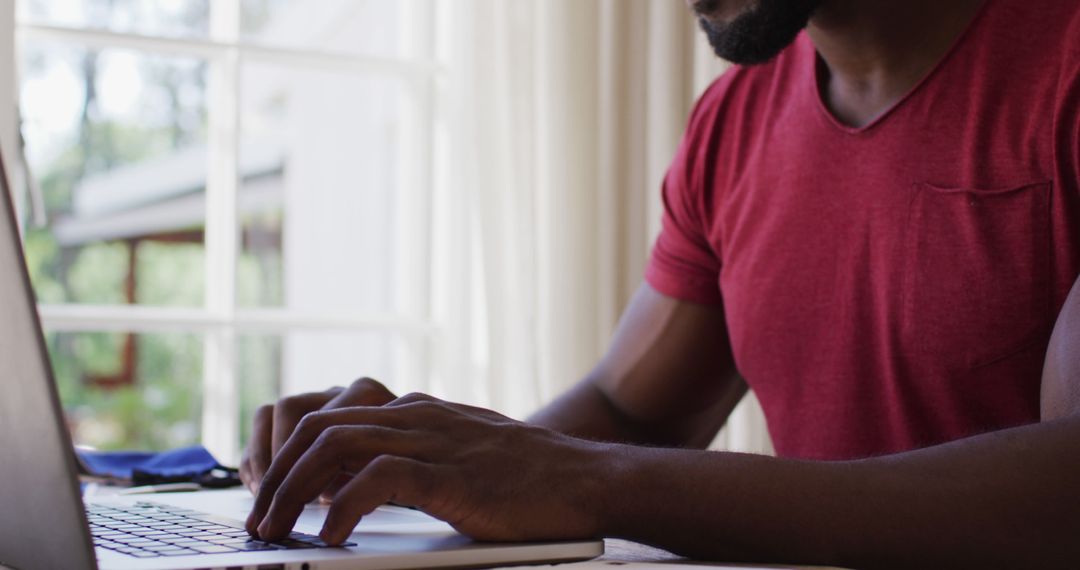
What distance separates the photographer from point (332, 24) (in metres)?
3.15

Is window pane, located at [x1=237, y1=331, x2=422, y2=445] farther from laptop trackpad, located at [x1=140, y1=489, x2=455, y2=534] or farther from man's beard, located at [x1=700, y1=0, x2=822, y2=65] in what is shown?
laptop trackpad, located at [x1=140, y1=489, x2=455, y2=534]

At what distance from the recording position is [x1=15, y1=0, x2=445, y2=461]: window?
7.30 ft

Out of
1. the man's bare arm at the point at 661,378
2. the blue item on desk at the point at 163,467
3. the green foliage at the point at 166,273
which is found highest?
the man's bare arm at the point at 661,378

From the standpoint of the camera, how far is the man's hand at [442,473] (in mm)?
665

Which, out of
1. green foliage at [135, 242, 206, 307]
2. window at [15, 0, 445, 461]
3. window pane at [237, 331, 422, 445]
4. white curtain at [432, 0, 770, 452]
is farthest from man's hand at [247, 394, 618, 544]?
green foliage at [135, 242, 206, 307]

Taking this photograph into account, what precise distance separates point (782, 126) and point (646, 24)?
3.30 ft

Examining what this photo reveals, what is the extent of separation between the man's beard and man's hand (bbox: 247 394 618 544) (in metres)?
0.72

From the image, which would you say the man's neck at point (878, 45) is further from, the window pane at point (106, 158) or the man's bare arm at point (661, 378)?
the window pane at point (106, 158)

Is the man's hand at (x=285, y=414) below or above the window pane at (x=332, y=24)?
below

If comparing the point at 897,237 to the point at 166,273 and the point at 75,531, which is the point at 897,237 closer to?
the point at 75,531

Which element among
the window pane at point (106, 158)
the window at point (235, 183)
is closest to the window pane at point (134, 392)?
the window at point (235, 183)

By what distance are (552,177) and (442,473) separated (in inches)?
63.3

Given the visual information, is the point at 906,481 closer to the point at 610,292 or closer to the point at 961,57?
the point at 961,57

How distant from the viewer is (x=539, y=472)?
27.3 inches
